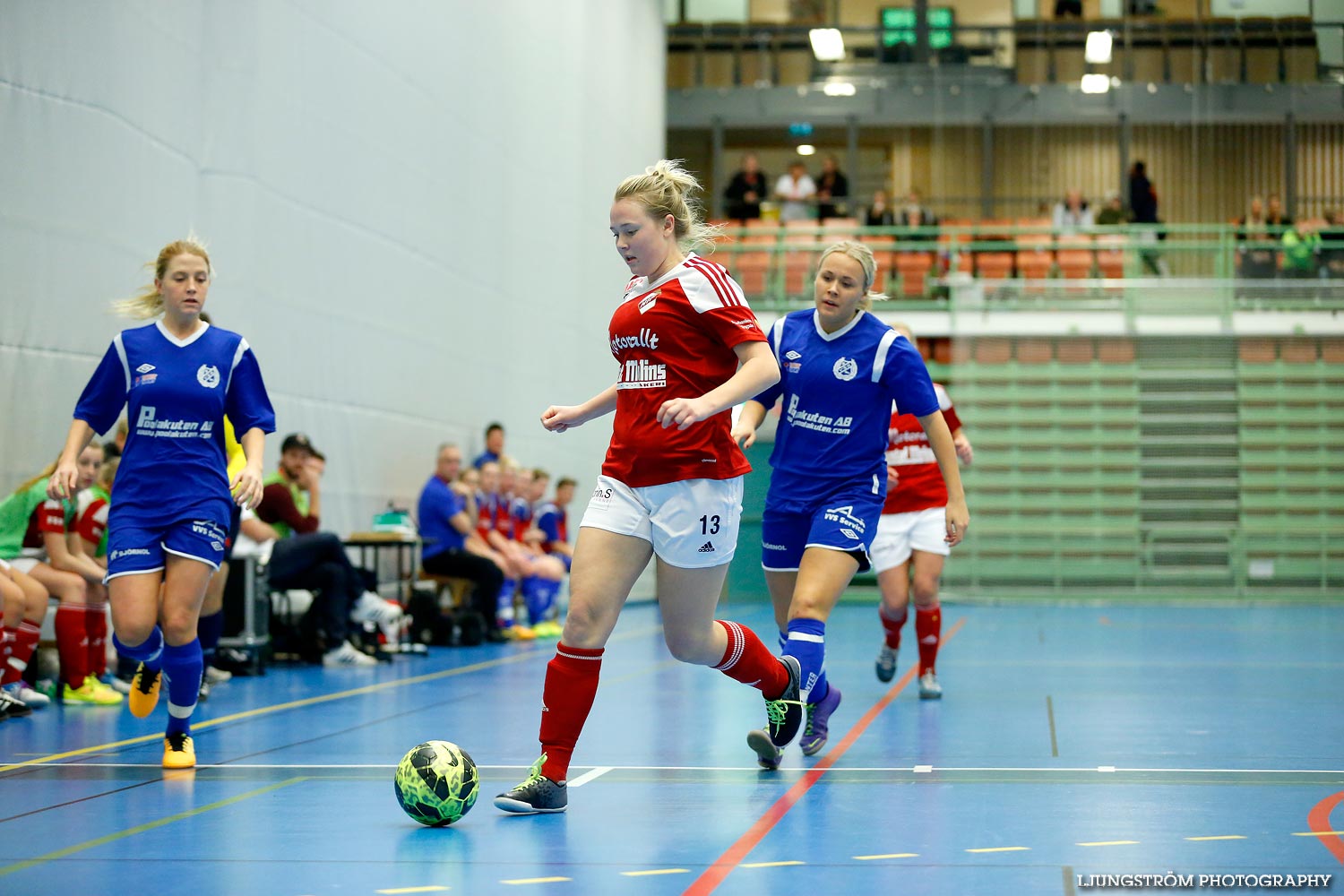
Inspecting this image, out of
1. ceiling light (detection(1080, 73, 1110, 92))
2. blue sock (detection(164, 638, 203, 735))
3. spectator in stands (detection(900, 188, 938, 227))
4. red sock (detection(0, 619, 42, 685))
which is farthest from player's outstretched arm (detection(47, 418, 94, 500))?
ceiling light (detection(1080, 73, 1110, 92))

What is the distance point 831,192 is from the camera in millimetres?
25047

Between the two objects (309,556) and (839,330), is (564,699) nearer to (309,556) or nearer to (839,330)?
(839,330)

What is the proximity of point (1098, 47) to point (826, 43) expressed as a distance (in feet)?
15.4

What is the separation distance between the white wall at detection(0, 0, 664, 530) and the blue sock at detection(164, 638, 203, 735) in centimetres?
338

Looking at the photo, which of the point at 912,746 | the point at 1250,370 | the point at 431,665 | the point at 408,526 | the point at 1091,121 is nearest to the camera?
the point at 912,746

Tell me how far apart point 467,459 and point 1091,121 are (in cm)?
1508

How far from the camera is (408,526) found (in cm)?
1245

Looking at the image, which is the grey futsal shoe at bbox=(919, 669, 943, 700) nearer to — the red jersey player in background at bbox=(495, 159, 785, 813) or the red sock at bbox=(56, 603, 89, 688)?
the red jersey player in background at bbox=(495, 159, 785, 813)

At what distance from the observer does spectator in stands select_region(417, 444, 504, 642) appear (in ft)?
→ 43.6

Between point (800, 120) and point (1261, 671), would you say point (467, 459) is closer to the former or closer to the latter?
point (1261, 671)

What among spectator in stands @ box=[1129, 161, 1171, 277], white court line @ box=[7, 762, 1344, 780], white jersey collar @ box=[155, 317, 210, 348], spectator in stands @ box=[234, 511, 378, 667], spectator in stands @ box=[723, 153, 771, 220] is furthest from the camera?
spectator in stands @ box=[723, 153, 771, 220]

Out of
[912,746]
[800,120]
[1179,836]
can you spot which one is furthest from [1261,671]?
[800,120]

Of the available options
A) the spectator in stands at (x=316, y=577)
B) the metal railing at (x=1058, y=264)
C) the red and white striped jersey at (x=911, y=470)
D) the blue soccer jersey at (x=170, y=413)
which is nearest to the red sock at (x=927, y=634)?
the red and white striped jersey at (x=911, y=470)

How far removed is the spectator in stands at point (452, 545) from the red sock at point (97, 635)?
179 inches
